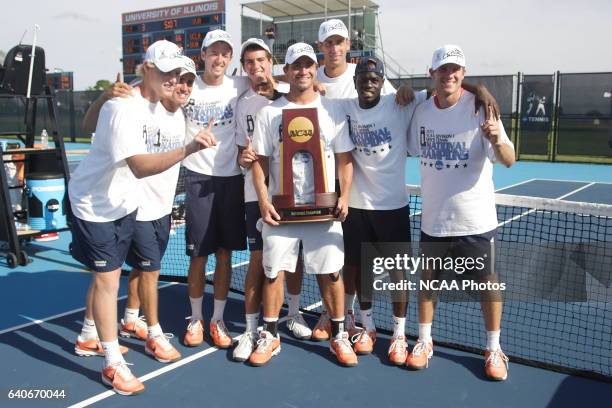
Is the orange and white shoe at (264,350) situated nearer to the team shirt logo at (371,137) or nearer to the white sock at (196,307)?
the white sock at (196,307)

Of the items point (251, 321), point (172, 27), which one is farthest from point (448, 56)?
point (172, 27)

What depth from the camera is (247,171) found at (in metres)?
4.30

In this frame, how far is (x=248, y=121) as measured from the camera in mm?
4297

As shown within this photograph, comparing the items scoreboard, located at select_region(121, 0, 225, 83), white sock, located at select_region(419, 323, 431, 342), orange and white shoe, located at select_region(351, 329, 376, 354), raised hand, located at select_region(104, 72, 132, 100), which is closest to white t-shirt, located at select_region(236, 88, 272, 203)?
raised hand, located at select_region(104, 72, 132, 100)

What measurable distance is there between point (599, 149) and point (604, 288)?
52.5ft

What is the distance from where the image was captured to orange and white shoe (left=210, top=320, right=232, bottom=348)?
446cm

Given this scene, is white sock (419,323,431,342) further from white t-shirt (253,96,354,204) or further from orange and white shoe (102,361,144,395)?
orange and white shoe (102,361,144,395)

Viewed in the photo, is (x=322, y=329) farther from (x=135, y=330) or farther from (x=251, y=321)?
(x=135, y=330)

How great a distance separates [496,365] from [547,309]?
1572mm

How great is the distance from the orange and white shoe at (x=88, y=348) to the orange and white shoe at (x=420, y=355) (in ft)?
6.90

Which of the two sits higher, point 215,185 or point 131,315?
point 215,185

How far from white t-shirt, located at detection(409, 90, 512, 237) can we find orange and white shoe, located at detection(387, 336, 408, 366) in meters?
0.87

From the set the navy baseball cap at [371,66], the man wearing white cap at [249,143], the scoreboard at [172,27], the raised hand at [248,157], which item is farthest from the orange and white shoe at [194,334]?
the scoreboard at [172,27]

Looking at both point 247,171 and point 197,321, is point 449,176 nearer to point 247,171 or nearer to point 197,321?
point 247,171
